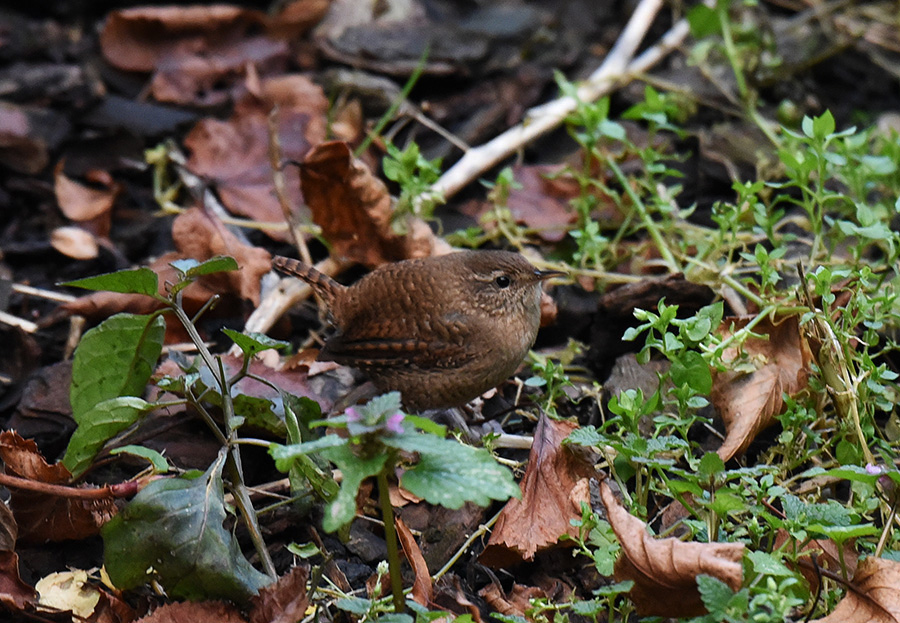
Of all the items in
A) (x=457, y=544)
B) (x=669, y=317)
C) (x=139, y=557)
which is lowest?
(x=457, y=544)

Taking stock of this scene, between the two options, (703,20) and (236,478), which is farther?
(703,20)

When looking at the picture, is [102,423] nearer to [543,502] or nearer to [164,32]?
[543,502]

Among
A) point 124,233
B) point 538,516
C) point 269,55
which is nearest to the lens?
point 538,516

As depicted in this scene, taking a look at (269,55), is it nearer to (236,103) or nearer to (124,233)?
(236,103)

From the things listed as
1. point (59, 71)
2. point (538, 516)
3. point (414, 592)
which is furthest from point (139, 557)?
point (59, 71)

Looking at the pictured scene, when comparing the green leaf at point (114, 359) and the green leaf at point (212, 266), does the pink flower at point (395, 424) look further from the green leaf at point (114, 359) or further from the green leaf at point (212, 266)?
the green leaf at point (114, 359)

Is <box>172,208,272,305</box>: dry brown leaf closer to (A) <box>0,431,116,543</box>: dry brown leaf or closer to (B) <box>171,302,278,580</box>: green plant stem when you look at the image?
(B) <box>171,302,278,580</box>: green plant stem

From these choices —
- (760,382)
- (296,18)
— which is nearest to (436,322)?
(760,382)

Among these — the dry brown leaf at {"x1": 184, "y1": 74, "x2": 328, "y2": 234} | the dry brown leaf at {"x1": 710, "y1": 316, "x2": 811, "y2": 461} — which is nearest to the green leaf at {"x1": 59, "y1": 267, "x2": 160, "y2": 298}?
the dry brown leaf at {"x1": 710, "y1": 316, "x2": 811, "y2": 461}
